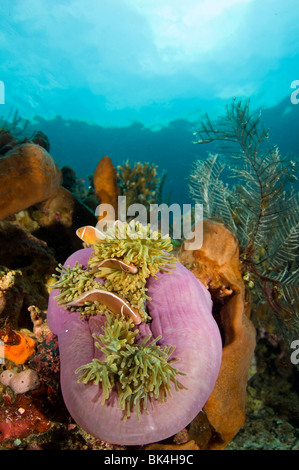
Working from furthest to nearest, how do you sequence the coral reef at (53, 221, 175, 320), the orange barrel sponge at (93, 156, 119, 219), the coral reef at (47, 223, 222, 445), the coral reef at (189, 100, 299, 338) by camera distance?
1. the orange barrel sponge at (93, 156, 119, 219)
2. the coral reef at (189, 100, 299, 338)
3. the coral reef at (53, 221, 175, 320)
4. the coral reef at (47, 223, 222, 445)

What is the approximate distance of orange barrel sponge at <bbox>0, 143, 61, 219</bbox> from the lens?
306cm

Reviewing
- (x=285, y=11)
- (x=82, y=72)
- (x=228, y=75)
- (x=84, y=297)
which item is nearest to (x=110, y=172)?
(x=84, y=297)

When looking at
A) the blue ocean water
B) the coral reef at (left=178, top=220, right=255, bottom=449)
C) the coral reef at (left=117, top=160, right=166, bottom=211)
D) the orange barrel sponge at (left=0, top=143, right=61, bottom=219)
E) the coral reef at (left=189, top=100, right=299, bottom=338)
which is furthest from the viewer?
the blue ocean water

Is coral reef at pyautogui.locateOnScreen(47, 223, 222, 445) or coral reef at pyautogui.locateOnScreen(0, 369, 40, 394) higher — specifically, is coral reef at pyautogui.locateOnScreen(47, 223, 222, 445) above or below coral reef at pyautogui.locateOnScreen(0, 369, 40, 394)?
above

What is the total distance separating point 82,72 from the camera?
130 ft

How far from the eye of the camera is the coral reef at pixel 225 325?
257cm

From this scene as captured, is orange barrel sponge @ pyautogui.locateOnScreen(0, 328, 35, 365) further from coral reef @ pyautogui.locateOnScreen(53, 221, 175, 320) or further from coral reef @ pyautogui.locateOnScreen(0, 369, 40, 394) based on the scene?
coral reef @ pyautogui.locateOnScreen(53, 221, 175, 320)

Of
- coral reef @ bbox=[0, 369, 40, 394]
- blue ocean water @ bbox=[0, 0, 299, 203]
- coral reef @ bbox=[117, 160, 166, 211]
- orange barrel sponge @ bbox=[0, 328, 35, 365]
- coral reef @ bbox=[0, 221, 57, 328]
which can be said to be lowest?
coral reef @ bbox=[0, 369, 40, 394]

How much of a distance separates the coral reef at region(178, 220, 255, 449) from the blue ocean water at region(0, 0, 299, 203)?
28787mm

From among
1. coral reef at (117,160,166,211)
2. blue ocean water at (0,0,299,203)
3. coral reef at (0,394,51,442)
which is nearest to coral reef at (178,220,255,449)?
coral reef at (0,394,51,442)

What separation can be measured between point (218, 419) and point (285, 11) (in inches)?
1319

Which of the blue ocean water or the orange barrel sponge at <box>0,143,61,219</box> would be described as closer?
the orange barrel sponge at <box>0,143,61,219</box>

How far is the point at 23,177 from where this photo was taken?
3.18m

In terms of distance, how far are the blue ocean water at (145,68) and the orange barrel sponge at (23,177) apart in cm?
2680
